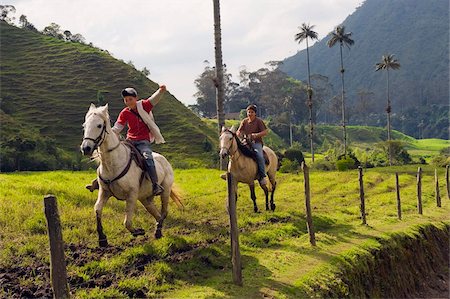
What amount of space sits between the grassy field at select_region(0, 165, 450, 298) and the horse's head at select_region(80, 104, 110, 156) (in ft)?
6.65

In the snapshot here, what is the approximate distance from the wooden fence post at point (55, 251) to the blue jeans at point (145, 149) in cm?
358

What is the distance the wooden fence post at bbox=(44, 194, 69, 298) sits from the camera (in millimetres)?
5336

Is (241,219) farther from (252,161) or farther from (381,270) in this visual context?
(381,270)

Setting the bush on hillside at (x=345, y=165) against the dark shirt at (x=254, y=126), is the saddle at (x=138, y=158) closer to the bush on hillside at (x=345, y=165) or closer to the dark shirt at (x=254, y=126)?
the dark shirt at (x=254, y=126)

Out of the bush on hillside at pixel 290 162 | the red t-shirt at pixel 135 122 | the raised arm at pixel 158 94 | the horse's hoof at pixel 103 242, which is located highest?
the raised arm at pixel 158 94

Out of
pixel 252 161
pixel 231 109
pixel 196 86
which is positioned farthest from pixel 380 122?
pixel 252 161

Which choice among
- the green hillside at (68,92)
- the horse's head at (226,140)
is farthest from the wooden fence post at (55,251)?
the green hillside at (68,92)

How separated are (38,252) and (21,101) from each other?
185ft

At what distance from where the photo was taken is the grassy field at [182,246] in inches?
279

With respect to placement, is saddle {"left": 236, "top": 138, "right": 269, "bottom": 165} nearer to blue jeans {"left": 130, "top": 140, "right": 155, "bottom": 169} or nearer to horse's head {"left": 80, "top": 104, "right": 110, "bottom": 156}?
blue jeans {"left": 130, "top": 140, "right": 155, "bottom": 169}

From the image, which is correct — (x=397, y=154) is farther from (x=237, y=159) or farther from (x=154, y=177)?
(x=154, y=177)

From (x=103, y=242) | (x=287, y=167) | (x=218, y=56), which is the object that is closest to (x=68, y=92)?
(x=287, y=167)

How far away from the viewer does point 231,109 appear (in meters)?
130

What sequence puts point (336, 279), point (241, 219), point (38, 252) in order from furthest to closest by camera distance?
point (241, 219)
point (336, 279)
point (38, 252)
